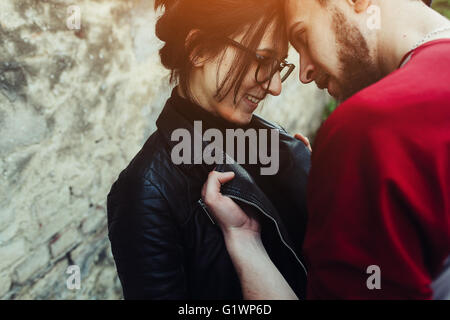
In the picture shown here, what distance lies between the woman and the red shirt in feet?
1.71

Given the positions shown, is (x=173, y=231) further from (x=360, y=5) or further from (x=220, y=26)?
(x=360, y=5)

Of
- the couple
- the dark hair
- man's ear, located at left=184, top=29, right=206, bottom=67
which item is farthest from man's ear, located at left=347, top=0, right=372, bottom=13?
man's ear, located at left=184, top=29, right=206, bottom=67

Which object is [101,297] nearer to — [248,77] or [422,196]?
[248,77]

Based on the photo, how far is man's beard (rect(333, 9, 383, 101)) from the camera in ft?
4.27

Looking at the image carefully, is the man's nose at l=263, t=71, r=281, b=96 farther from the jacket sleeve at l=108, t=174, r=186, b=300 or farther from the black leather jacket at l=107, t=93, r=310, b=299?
the jacket sleeve at l=108, t=174, r=186, b=300

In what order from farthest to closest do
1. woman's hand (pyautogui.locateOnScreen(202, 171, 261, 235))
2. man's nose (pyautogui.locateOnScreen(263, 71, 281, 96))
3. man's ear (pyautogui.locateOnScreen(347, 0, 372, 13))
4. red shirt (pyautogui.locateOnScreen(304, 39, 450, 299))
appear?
1. man's nose (pyautogui.locateOnScreen(263, 71, 281, 96))
2. woman's hand (pyautogui.locateOnScreen(202, 171, 261, 235))
3. man's ear (pyautogui.locateOnScreen(347, 0, 372, 13))
4. red shirt (pyautogui.locateOnScreen(304, 39, 450, 299))

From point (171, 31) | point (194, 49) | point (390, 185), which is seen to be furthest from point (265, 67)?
point (390, 185)

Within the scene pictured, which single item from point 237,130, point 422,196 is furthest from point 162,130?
point 422,196

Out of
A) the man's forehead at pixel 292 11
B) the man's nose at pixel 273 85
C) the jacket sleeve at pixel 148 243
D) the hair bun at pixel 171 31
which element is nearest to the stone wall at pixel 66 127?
the hair bun at pixel 171 31

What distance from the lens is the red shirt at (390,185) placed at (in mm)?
841

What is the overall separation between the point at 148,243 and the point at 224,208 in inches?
12.2

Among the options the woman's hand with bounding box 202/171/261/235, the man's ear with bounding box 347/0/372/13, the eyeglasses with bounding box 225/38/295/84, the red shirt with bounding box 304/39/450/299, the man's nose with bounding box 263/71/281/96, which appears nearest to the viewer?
the red shirt with bounding box 304/39/450/299

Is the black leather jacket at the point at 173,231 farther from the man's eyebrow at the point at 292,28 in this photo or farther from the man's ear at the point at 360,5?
the man's ear at the point at 360,5

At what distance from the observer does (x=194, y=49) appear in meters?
1.56
